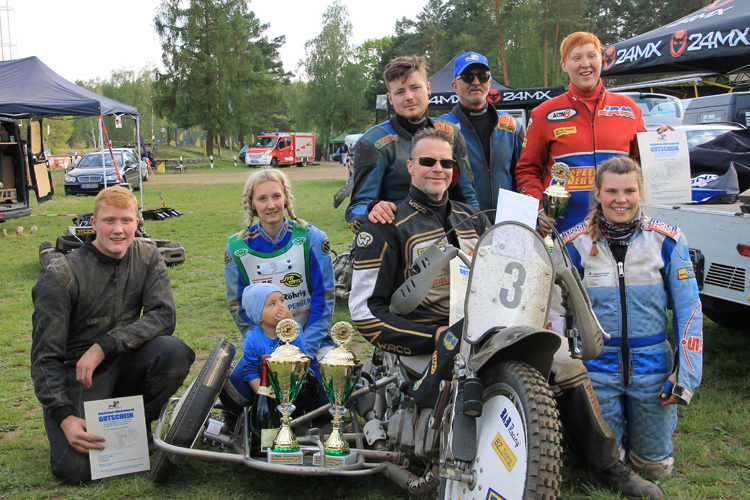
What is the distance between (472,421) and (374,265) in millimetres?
927

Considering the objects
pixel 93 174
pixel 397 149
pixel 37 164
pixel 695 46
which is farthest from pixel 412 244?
pixel 93 174

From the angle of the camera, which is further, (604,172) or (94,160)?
(94,160)

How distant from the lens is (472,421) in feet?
6.77

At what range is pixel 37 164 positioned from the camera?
12.7 meters

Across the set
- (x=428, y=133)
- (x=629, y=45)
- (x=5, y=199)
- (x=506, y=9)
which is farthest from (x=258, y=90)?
(x=428, y=133)

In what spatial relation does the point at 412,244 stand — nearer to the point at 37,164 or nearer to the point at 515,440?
the point at 515,440

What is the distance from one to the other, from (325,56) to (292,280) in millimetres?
52304

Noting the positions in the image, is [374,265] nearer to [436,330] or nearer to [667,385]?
[436,330]

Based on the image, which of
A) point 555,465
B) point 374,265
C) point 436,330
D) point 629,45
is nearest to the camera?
point 555,465

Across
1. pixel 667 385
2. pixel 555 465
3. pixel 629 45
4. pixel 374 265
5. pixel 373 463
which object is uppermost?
pixel 629 45

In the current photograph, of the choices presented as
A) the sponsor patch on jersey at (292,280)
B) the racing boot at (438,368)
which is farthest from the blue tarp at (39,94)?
the racing boot at (438,368)

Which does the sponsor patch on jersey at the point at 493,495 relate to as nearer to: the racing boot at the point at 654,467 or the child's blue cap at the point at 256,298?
the racing boot at the point at 654,467

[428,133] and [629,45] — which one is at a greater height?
[629,45]

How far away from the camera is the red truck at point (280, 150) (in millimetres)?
36719
